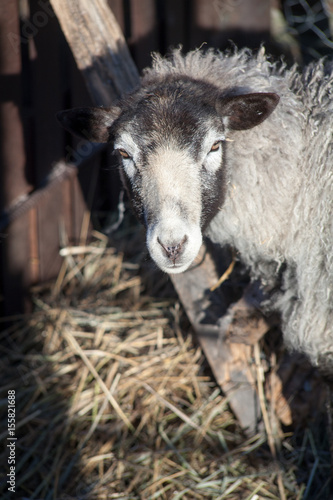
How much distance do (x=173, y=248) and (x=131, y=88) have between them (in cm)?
118

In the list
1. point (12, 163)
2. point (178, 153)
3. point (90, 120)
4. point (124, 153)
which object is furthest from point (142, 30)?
point (178, 153)

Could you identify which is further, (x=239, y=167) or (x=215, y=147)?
(x=239, y=167)

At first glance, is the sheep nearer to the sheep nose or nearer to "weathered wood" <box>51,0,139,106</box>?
the sheep nose

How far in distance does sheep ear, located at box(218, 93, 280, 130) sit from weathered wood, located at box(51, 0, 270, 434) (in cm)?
76

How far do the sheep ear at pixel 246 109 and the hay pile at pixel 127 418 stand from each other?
140 centimetres

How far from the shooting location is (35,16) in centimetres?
296

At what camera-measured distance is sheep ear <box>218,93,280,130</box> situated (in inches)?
77.4

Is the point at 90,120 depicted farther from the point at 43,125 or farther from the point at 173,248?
the point at 43,125

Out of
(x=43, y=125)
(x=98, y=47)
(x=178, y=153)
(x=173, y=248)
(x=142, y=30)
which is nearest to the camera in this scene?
(x=173, y=248)

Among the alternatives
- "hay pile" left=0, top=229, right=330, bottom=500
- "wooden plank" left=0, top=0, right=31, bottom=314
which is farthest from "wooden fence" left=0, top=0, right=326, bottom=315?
"hay pile" left=0, top=229, right=330, bottom=500

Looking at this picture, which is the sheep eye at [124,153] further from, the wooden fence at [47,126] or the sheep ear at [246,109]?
the wooden fence at [47,126]

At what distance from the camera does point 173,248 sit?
1.84 m

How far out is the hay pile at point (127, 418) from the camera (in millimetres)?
2533

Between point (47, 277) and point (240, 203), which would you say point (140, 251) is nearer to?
point (47, 277)
